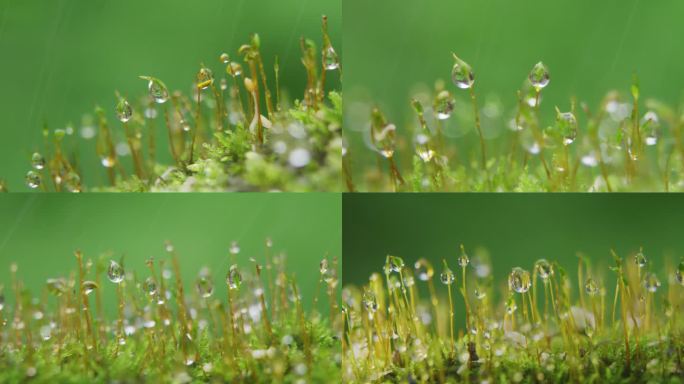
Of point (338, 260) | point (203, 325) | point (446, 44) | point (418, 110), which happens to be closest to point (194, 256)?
point (203, 325)

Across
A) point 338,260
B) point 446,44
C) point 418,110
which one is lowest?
point 338,260

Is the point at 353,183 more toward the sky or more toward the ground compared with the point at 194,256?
more toward the sky

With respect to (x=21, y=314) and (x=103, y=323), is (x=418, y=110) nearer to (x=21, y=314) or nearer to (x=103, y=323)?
(x=103, y=323)

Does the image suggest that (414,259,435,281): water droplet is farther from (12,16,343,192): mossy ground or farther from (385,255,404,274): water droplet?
(12,16,343,192): mossy ground

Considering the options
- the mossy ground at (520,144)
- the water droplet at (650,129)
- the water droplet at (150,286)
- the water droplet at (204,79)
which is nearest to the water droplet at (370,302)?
the mossy ground at (520,144)

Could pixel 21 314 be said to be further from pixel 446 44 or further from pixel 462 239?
pixel 446 44

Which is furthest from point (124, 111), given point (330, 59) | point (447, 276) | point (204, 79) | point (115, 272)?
point (447, 276)
